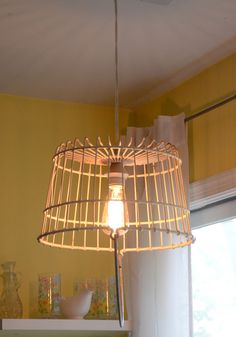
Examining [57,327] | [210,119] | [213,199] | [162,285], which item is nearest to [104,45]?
[210,119]

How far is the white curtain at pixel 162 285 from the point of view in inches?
128

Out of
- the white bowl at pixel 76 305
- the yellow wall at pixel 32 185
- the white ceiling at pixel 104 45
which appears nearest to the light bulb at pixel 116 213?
the white ceiling at pixel 104 45

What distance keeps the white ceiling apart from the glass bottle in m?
0.89

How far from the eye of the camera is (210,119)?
333cm

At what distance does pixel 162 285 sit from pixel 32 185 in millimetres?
832

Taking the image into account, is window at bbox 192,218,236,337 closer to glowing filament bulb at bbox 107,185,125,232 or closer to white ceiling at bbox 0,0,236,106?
white ceiling at bbox 0,0,236,106

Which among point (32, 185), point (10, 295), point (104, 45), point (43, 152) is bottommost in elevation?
point (10, 295)

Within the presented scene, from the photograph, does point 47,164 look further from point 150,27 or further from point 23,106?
point 150,27

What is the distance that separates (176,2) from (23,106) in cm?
128

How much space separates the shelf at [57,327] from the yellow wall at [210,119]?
77 centimetres

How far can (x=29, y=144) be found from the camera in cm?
376

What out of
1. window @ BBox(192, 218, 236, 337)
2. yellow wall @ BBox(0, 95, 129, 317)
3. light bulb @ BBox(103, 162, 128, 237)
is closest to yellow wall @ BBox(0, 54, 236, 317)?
yellow wall @ BBox(0, 95, 129, 317)

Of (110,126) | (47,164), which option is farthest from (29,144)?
(110,126)

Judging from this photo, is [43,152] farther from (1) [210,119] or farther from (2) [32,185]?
(1) [210,119]
